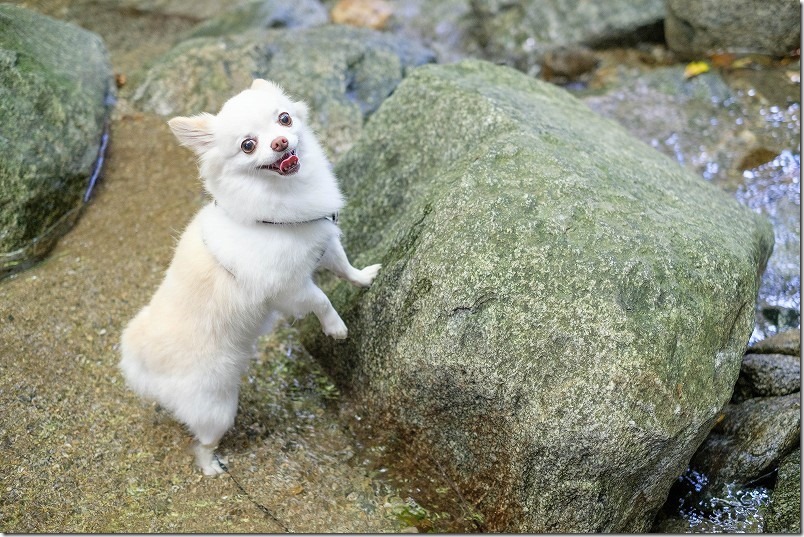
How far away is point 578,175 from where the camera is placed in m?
3.49

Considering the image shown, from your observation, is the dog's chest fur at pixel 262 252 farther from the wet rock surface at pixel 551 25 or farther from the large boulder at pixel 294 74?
the wet rock surface at pixel 551 25

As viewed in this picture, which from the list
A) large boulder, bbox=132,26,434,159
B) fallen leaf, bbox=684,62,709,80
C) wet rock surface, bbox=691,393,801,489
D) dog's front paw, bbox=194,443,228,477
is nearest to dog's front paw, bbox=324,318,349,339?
dog's front paw, bbox=194,443,228,477

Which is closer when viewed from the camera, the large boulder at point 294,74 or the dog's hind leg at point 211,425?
the dog's hind leg at point 211,425

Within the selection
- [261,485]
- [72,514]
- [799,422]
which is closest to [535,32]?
[799,422]

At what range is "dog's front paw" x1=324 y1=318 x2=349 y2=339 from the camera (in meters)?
3.68

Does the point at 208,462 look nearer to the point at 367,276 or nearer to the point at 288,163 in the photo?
the point at 367,276

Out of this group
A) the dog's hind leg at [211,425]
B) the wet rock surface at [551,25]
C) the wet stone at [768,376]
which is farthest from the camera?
the wet rock surface at [551,25]

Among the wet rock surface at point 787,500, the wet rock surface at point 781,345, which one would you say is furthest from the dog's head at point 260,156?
the wet rock surface at point 781,345

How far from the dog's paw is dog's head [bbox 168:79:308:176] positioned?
79 centimetres

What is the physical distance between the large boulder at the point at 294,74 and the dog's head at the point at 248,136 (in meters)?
2.54

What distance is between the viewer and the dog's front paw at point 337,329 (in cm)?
368

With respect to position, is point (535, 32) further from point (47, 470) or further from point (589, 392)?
point (47, 470)

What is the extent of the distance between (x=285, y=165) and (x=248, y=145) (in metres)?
0.16

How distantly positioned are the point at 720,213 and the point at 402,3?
5256 mm
